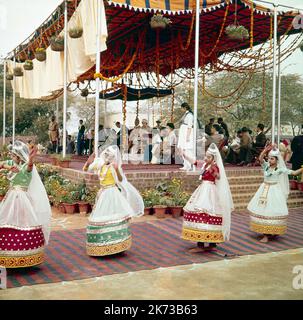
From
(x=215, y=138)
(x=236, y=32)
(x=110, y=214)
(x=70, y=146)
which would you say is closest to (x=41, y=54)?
(x=215, y=138)

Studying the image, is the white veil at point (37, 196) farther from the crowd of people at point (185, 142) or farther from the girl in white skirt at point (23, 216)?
the crowd of people at point (185, 142)

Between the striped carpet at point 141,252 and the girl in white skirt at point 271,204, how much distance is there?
25 centimetres

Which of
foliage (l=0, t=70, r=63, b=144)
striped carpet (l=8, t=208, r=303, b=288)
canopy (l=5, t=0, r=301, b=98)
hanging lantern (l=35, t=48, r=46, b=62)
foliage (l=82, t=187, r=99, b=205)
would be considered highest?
canopy (l=5, t=0, r=301, b=98)

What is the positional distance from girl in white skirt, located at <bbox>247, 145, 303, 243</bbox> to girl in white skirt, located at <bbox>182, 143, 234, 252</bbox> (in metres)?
1.15

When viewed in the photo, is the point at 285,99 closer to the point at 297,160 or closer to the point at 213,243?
the point at 297,160

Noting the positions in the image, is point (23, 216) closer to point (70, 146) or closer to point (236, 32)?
point (236, 32)

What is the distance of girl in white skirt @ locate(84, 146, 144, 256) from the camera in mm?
6578

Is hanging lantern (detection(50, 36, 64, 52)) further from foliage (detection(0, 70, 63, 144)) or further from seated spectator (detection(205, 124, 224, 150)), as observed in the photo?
foliage (detection(0, 70, 63, 144))

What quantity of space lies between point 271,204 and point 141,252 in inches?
98.8

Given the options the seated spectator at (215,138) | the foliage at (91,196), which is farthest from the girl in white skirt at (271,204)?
the seated spectator at (215,138)

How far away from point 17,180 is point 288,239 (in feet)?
16.1

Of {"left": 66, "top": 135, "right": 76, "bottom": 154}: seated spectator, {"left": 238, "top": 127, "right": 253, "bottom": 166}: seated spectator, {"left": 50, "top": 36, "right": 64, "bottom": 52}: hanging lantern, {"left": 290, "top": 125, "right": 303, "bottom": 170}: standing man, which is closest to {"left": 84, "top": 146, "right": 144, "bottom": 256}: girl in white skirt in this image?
{"left": 50, "top": 36, "right": 64, "bottom": 52}: hanging lantern

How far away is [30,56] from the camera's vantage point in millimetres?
19141
